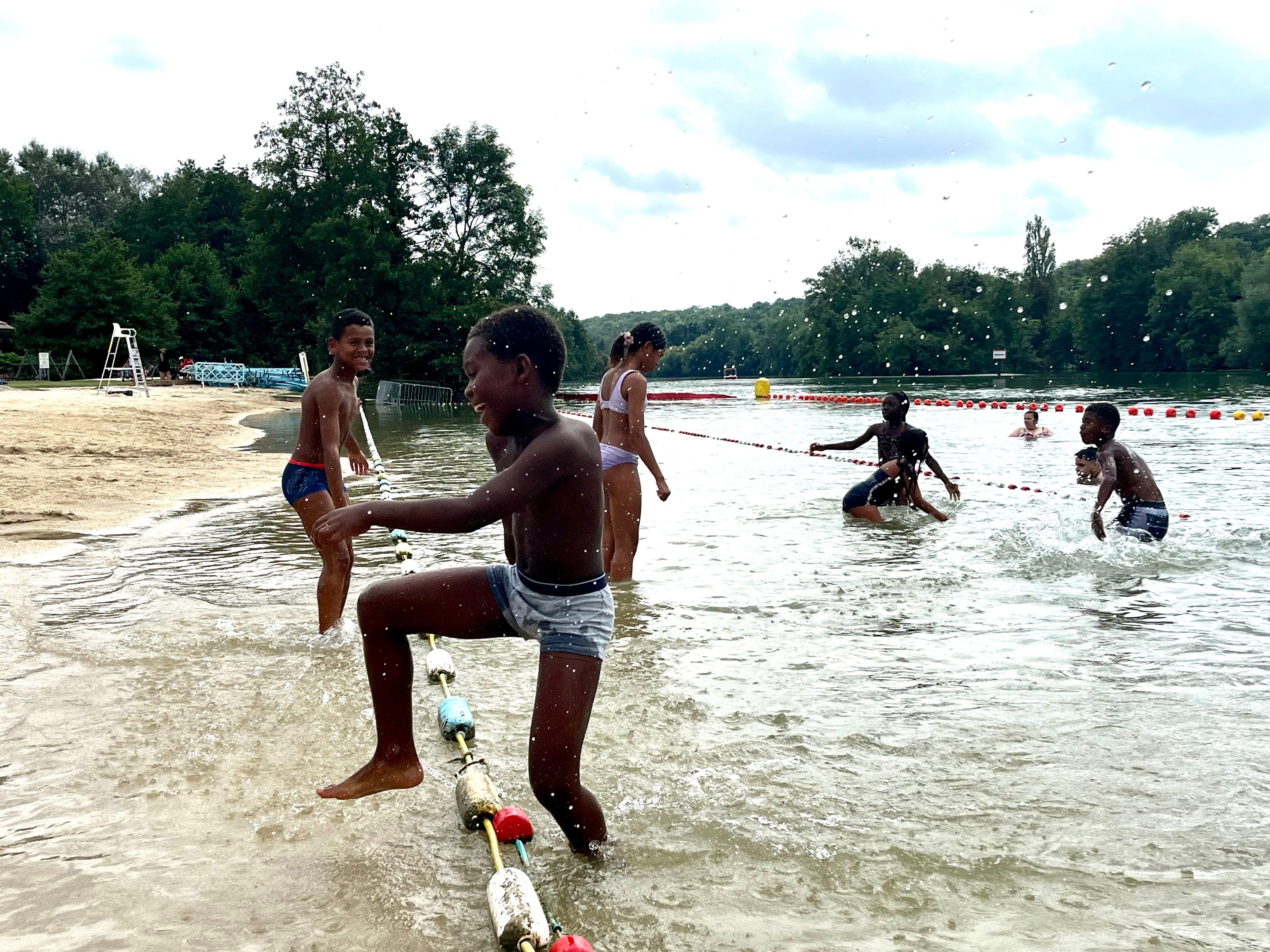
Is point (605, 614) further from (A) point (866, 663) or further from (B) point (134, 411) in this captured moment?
(B) point (134, 411)

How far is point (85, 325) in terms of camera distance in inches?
2168

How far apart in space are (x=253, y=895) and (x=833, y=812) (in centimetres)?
202

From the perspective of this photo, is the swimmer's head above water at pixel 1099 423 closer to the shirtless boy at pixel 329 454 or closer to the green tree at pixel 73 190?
the shirtless boy at pixel 329 454

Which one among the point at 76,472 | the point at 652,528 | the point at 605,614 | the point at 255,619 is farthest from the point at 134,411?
the point at 605,614

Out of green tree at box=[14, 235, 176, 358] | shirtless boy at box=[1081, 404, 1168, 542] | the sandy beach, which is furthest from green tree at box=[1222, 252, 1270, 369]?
shirtless boy at box=[1081, 404, 1168, 542]

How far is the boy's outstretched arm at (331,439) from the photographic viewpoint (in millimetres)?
6113

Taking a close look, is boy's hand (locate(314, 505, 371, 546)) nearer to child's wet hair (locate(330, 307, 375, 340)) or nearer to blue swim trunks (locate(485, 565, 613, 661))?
blue swim trunks (locate(485, 565, 613, 661))

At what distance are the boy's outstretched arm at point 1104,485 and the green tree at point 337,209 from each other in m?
44.9

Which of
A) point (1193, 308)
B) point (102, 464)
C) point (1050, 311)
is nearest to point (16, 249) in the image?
point (102, 464)

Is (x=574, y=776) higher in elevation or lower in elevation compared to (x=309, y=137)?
lower

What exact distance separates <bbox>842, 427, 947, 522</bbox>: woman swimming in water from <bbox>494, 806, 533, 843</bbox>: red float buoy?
28.5ft

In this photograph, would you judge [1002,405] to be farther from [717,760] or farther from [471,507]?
[471,507]

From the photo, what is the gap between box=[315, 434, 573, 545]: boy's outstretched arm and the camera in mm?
2936

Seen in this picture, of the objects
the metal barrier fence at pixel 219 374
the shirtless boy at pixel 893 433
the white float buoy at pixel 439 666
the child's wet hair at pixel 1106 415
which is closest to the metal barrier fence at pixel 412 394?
the metal barrier fence at pixel 219 374
